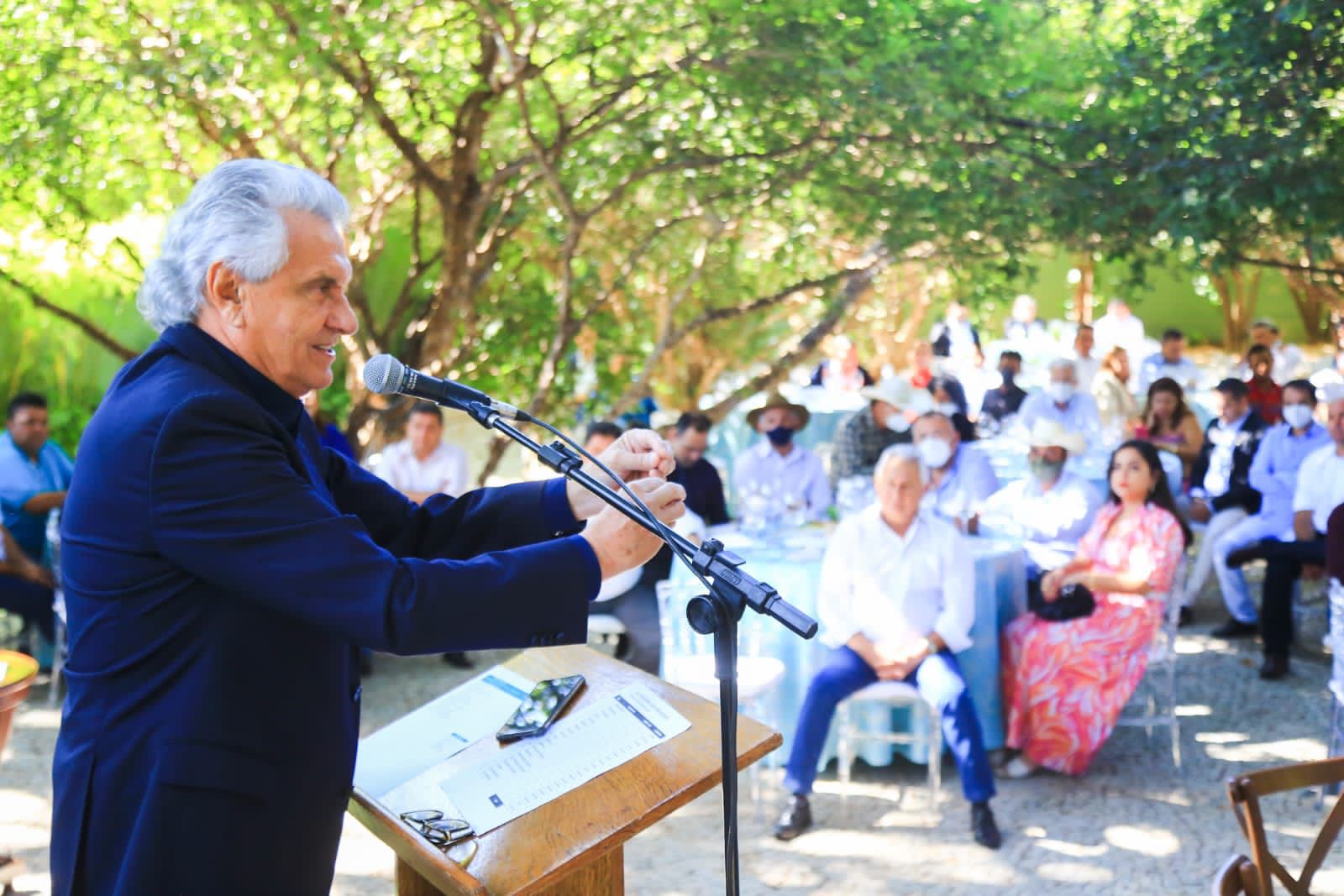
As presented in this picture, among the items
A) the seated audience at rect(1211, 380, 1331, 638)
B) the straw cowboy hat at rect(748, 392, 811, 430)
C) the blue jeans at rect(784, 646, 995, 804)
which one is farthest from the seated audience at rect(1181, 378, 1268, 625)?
the blue jeans at rect(784, 646, 995, 804)

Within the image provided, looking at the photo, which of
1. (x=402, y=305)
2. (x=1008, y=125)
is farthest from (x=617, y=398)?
(x=1008, y=125)

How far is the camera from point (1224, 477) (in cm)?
839

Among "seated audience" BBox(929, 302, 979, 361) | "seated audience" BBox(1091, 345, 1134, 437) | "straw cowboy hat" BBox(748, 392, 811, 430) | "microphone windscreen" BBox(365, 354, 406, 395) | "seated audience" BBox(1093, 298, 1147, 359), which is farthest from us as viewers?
"seated audience" BBox(1093, 298, 1147, 359)

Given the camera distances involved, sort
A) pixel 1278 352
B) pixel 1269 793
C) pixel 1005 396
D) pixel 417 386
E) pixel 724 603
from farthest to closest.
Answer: pixel 1278 352 < pixel 1005 396 < pixel 1269 793 < pixel 417 386 < pixel 724 603

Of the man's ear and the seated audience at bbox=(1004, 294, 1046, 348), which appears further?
the seated audience at bbox=(1004, 294, 1046, 348)

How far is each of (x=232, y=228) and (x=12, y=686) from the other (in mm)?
2287

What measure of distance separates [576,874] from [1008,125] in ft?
19.4

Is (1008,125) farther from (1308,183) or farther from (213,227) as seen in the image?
(213,227)

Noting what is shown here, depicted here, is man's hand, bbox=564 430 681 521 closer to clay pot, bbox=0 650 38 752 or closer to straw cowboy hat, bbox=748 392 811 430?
clay pot, bbox=0 650 38 752

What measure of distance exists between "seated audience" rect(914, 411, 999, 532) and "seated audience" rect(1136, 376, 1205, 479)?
7.63 feet

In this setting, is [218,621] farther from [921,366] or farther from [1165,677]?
[921,366]

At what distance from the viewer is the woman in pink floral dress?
5414 millimetres

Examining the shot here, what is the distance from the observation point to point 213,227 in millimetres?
→ 1766

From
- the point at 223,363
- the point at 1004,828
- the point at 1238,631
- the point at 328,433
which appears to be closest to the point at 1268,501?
the point at 1238,631
